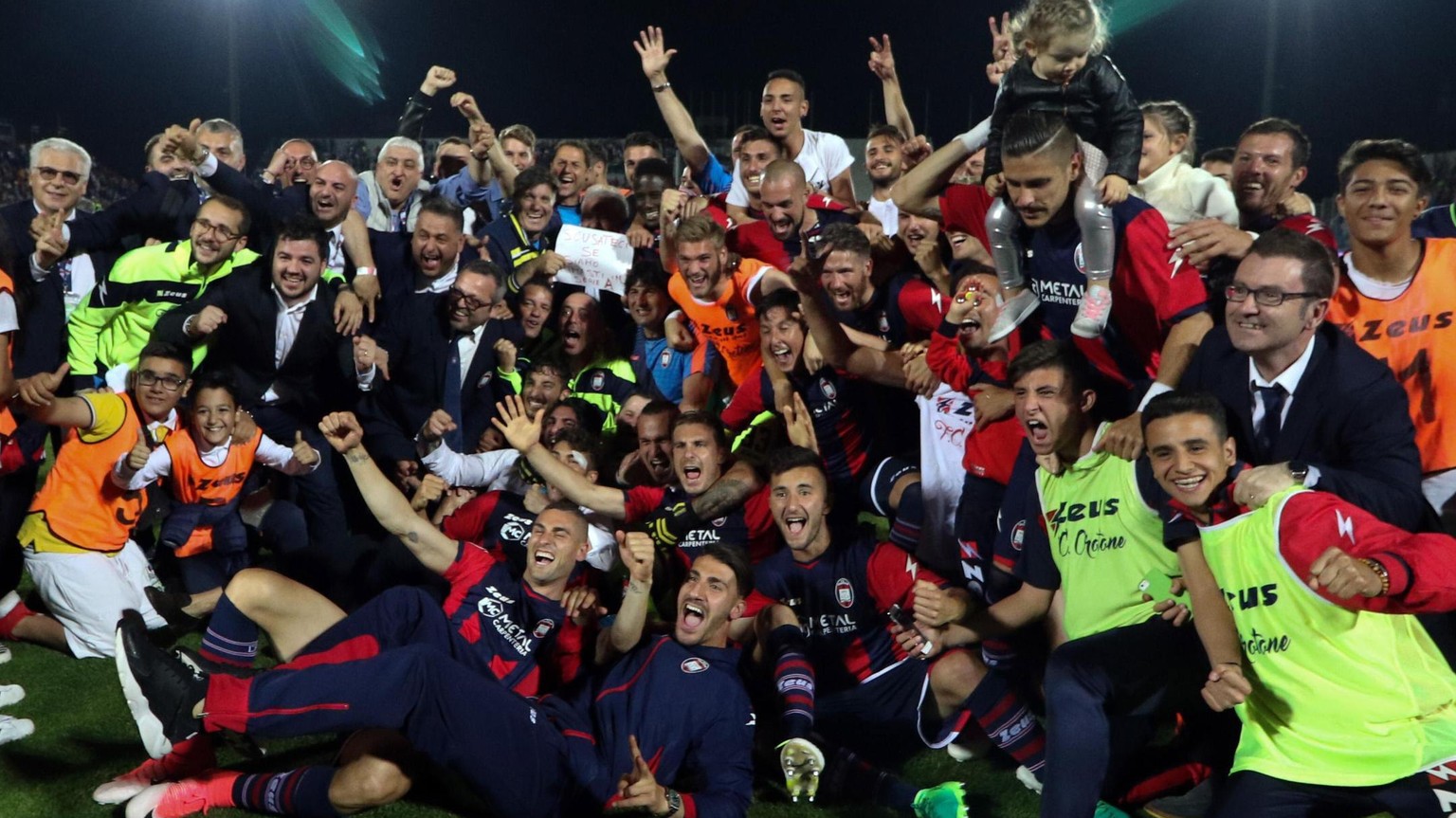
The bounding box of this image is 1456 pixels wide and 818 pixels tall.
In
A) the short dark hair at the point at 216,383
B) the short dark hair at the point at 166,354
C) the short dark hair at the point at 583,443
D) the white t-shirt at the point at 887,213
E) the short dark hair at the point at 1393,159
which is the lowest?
the short dark hair at the point at 583,443

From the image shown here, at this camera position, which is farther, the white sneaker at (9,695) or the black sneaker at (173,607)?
the black sneaker at (173,607)

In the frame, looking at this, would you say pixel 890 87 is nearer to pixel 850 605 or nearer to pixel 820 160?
pixel 820 160

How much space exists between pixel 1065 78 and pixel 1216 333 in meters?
1.07

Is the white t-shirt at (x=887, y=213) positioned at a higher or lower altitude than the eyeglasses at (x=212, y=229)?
higher

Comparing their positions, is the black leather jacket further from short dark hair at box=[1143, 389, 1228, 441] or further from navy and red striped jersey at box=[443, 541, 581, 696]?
navy and red striped jersey at box=[443, 541, 581, 696]

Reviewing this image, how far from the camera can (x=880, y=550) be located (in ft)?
15.5

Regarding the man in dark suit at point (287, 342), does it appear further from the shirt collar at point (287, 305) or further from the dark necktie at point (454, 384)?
the dark necktie at point (454, 384)

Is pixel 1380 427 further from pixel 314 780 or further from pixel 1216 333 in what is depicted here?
pixel 314 780

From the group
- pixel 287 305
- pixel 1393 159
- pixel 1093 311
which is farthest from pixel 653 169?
pixel 1393 159

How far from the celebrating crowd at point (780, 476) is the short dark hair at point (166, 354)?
0.04 m

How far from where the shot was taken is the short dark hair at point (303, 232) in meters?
5.92

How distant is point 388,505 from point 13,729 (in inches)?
60.6

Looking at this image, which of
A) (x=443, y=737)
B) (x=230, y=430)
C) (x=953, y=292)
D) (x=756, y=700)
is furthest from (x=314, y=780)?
(x=953, y=292)

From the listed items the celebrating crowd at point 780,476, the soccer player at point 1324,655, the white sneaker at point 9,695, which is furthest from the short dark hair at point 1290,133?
the white sneaker at point 9,695
